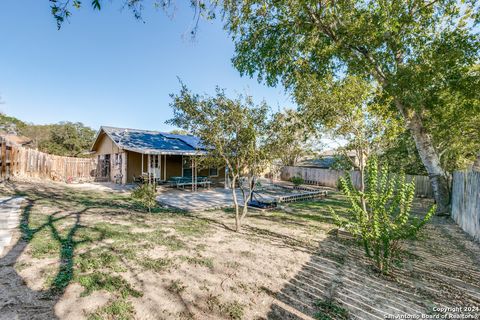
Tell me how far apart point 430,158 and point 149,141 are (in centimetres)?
1726

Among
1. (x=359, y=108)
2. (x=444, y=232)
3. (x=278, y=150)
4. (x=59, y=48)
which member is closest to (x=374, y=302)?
(x=278, y=150)

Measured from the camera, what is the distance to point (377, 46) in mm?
9133

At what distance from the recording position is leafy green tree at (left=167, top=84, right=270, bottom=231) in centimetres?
625

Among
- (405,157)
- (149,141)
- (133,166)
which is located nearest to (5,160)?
(133,166)

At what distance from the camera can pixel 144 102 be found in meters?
24.2

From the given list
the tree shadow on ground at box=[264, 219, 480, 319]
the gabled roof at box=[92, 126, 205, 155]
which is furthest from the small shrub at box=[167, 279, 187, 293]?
the gabled roof at box=[92, 126, 205, 155]

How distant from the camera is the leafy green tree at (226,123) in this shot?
6246 millimetres

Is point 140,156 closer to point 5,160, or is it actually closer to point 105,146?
point 105,146

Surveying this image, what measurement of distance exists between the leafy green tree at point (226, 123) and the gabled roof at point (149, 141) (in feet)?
28.3

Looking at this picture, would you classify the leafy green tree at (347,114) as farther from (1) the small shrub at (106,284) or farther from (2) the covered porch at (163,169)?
(2) the covered porch at (163,169)

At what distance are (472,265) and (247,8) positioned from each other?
9739 millimetres

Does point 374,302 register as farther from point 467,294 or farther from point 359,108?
point 359,108

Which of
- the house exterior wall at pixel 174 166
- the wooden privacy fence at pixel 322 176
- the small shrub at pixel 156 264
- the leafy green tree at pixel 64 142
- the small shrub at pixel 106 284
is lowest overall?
the small shrub at pixel 156 264

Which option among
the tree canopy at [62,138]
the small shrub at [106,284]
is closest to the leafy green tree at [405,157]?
the small shrub at [106,284]
